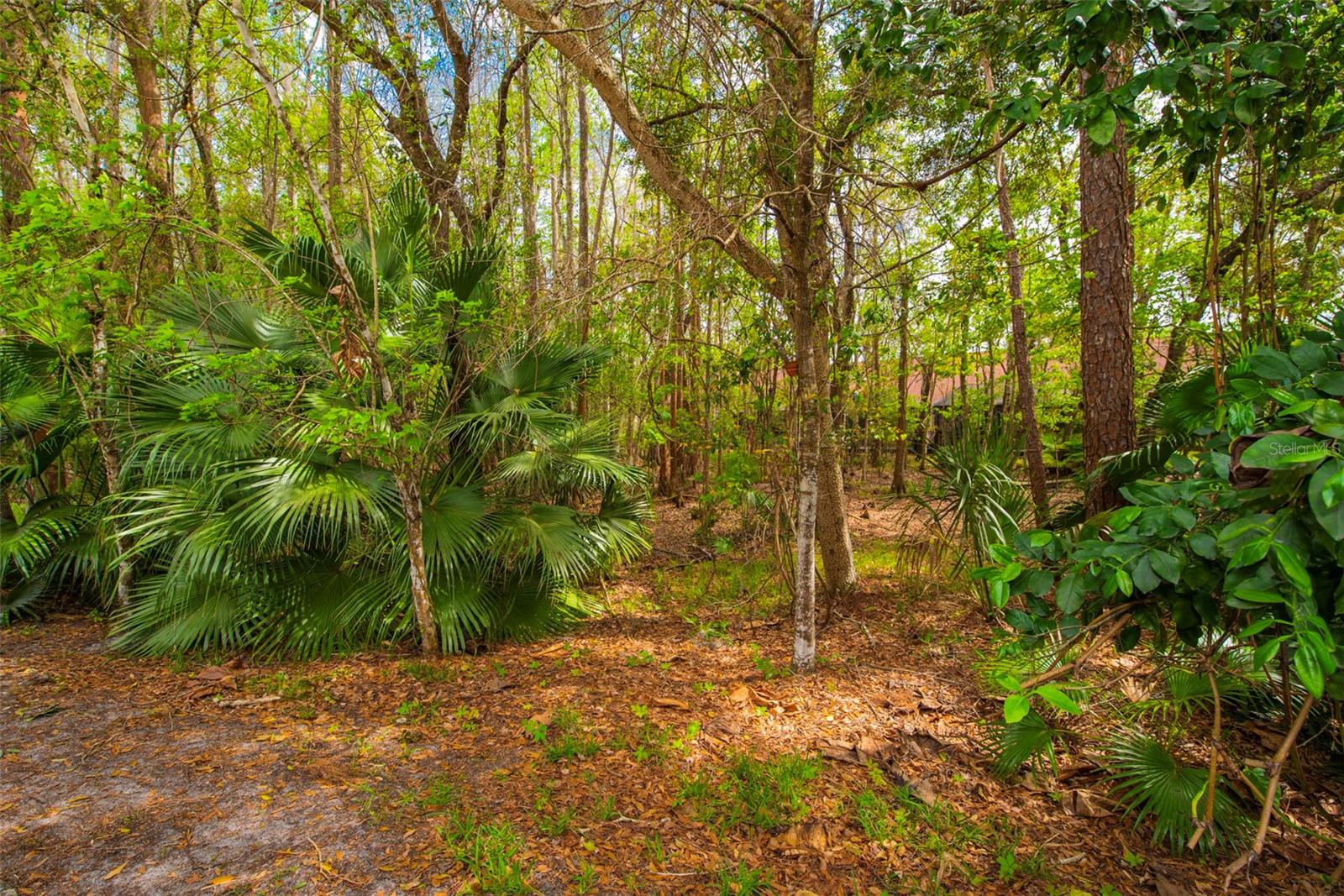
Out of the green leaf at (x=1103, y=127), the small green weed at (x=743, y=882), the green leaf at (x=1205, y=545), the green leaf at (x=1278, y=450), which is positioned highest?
the green leaf at (x=1103, y=127)

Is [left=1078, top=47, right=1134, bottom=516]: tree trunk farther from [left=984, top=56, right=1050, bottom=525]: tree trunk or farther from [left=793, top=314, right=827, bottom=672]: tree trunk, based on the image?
[left=793, top=314, right=827, bottom=672]: tree trunk

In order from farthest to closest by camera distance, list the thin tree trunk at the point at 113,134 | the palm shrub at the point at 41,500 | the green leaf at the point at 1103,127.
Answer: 1. the palm shrub at the point at 41,500
2. the thin tree trunk at the point at 113,134
3. the green leaf at the point at 1103,127

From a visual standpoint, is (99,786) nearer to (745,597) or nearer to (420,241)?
(420,241)

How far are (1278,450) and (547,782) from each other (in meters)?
2.82

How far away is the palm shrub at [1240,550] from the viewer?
1124 millimetres

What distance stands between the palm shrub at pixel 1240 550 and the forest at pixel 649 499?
12 mm

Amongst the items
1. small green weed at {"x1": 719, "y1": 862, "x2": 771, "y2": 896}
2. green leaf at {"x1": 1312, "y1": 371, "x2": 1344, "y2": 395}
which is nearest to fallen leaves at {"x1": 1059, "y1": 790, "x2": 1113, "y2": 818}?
small green weed at {"x1": 719, "y1": 862, "x2": 771, "y2": 896}

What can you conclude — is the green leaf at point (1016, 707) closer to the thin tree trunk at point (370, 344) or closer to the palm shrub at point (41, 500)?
the thin tree trunk at point (370, 344)

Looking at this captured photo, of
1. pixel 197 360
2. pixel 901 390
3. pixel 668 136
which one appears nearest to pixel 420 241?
pixel 197 360

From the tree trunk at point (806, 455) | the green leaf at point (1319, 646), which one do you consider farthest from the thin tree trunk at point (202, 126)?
the green leaf at point (1319, 646)

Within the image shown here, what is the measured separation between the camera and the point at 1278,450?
1.14m

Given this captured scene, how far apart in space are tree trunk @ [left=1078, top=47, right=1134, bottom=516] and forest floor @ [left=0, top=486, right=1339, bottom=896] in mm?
1470

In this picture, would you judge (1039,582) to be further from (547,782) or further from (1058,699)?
(547,782)

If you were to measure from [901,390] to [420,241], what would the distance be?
7293 mm
